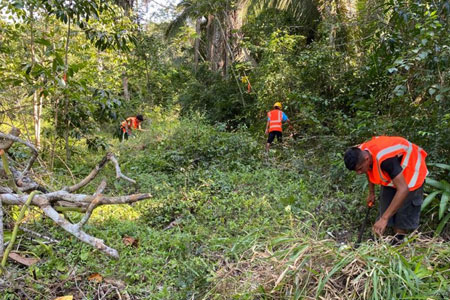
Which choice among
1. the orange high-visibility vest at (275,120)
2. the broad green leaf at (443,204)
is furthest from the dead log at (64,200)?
the orange high-visibility vest at (275,120)

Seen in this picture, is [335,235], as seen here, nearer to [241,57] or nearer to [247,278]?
[247,278]

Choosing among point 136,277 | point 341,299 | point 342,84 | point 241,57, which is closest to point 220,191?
point 136,277

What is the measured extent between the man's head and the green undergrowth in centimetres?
61

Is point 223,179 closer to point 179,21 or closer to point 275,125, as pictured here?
point 275,125

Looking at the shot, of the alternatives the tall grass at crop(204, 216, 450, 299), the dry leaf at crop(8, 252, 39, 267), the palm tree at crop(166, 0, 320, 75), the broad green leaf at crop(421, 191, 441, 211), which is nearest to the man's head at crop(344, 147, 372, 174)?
the tall grass at crop(204, 216, 450, 299)

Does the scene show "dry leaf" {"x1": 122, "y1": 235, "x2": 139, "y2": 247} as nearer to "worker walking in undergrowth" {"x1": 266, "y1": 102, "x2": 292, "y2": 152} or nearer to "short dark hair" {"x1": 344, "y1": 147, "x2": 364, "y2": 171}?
"short dark hair" {"x1": 344, "y1": 147, "x2": 364, "y2": 171}

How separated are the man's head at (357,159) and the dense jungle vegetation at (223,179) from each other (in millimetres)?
649

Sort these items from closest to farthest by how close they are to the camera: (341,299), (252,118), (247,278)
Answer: (341,299)
(247,278)
(252,118)

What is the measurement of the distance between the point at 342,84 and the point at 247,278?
6574 millimetres

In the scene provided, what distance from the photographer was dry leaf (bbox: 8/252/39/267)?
3.10 metres

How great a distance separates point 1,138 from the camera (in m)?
3.10

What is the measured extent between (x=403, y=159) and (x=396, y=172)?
225 millimetres

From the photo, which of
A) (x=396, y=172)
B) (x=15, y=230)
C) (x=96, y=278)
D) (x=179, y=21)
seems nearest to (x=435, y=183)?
(x=396, y=172)

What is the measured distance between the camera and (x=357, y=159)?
10.2 feet
